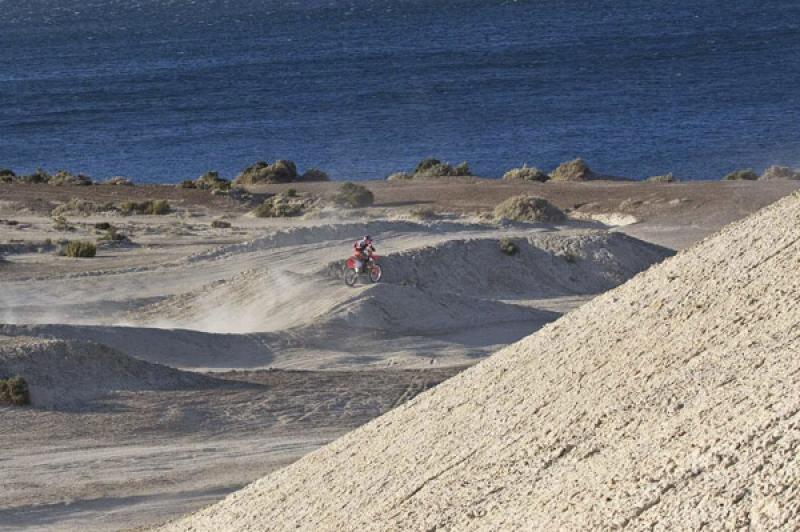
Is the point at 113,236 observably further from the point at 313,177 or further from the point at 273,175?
the point at 313,177

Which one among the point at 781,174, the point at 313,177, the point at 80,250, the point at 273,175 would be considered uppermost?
the point at 80,250

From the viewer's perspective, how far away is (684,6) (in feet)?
527

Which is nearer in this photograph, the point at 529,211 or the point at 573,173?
the point at 529,211

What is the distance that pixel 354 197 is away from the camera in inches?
2045

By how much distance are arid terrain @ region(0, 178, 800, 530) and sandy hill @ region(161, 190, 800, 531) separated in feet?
0.11

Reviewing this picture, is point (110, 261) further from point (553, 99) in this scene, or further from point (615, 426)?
point (553, 99)

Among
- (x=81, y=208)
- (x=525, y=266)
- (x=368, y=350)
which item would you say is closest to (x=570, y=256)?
(x=525, y=266)

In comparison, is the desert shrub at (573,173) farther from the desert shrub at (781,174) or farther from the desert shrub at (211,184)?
the desert shrub at (211,184)

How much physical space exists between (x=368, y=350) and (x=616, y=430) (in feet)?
65.3

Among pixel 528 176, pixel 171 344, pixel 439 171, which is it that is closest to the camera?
pixel 171 344

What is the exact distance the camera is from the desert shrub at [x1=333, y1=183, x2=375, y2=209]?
51.9 m

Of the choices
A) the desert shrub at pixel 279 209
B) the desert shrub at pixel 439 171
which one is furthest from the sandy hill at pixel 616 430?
A: the desert shrub at pixel 439 171

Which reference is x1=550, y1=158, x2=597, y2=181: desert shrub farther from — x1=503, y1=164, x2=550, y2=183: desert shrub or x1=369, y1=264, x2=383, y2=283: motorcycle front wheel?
x1=369, y1=264, x2=383, y2=283: motorcycle front wheel

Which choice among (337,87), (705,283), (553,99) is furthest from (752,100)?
(705,283)
